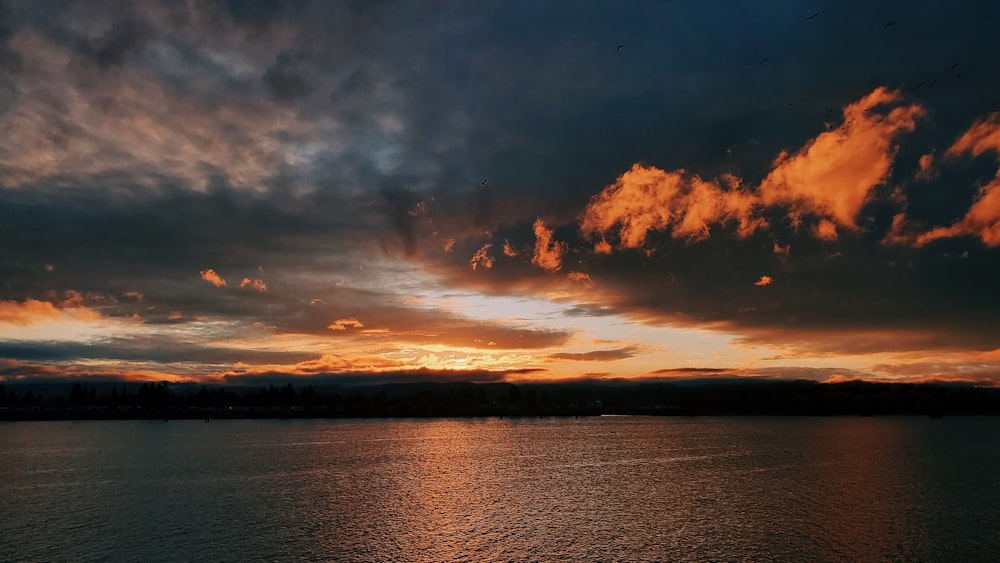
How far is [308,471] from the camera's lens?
103 m

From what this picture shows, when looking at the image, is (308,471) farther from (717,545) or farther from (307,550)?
(717,545)

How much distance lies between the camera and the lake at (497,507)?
51.1 metres

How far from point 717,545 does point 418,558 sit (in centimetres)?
2498

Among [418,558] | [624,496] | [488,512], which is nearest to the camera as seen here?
[418,558]

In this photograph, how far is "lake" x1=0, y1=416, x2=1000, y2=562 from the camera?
51.1 metres

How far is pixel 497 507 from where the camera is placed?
70.2 metres

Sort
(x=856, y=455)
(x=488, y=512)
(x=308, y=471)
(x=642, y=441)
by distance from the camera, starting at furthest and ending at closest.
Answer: (x=642, y=441) < (x=856, y=455) < (x=308, y=471) < (x=488, y=512)

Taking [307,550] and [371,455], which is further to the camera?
[371,455]

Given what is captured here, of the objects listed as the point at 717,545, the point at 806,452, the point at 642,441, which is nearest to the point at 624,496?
the point at 717,545

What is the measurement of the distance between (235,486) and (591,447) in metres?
92.8

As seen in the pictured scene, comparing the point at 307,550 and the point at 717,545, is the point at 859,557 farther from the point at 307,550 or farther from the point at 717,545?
the point at 307,550

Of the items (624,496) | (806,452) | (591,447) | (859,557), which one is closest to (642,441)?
(591,447)

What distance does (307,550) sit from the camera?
5056 cm

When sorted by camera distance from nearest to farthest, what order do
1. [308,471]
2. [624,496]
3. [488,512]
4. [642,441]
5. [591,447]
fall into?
[488,512]
[624,496]
[308,471]
[591,447]
[642,441]
